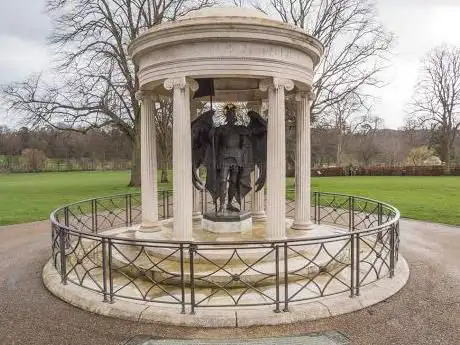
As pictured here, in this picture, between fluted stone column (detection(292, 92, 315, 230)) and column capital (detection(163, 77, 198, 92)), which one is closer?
column capital (detection(163, 77, 198, 92))

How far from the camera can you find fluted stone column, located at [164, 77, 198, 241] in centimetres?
820

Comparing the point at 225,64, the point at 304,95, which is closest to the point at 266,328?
the point at 225,64

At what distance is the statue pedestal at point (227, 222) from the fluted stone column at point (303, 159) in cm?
140

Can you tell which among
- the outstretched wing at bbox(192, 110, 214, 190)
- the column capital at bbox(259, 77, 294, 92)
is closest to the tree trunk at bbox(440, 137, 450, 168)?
the outstretched wing at bbox(192, 110, 214, 190)

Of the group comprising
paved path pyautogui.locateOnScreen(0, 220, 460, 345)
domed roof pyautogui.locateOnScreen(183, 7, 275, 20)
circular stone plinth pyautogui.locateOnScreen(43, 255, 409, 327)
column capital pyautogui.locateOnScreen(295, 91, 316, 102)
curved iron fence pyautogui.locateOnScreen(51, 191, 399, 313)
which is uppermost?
A: domed roof pyautogui.locateOnScreen(183, 7, 275, 20)

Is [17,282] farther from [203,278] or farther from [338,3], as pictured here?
[338,3]

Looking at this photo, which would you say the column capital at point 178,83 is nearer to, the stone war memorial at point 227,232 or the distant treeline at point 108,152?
the stone war memorial at point 227,232

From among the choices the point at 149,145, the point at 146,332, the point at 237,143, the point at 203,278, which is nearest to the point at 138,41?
the point at 149,145

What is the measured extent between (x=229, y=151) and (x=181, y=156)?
2.08 m

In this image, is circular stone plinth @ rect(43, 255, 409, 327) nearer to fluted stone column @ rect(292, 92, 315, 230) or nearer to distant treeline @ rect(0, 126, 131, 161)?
fluted stone column @ rect(292, 92, 315, 230)

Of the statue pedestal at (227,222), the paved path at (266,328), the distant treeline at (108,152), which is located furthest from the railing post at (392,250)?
the distant treeline at (108,152)

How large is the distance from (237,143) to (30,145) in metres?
76.4

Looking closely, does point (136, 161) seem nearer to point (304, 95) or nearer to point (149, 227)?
point (149, 227)

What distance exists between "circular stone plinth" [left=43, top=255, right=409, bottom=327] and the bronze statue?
420cm
